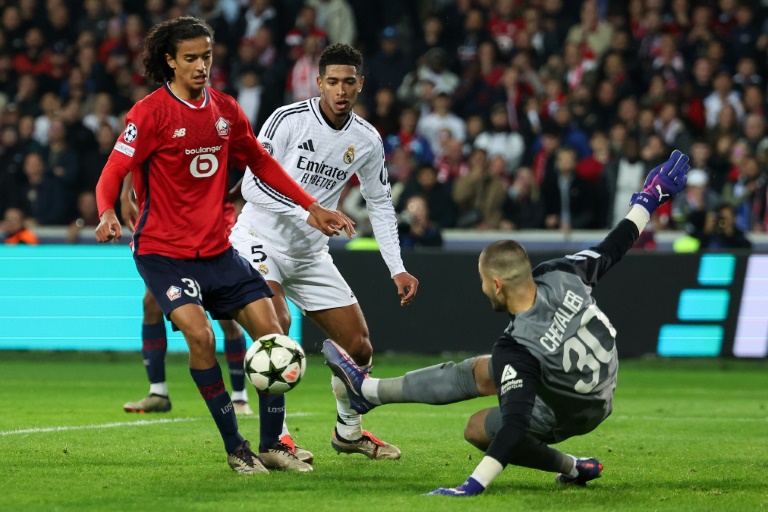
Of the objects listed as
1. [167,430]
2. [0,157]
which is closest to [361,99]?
[0,157]

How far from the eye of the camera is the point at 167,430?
350 inches

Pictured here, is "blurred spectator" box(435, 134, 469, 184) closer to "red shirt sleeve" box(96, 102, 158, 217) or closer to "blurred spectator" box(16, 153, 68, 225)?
"blurred spectator" box(16, 153, 68, 225)

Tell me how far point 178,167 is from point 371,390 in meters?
1.52

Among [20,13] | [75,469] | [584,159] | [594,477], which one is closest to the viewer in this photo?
[594,477]

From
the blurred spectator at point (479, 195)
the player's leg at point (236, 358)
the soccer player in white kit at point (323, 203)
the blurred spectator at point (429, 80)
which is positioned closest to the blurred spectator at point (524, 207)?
the blurred spectator at point (479, 195)

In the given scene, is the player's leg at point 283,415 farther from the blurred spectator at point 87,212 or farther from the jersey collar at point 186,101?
the blurred spectator at point 87,212

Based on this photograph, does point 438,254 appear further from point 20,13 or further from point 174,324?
point 20,13

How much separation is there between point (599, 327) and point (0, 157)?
46.1ft

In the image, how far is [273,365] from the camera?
6.75 m

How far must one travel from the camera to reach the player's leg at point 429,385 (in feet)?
20.8

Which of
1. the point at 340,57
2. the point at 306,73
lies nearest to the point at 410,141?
the point at 306,73

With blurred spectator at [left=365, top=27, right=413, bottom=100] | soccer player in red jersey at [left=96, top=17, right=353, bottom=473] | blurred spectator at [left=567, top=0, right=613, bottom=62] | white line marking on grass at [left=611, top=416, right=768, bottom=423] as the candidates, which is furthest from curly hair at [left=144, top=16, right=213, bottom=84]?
blurred spectator at [left=567, top=0, right=613, bottom=62]

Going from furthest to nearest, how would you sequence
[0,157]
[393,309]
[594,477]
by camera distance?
[0,157], [393,309], [594,477]

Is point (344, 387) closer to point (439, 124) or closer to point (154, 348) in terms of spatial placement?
point (154, 348)
